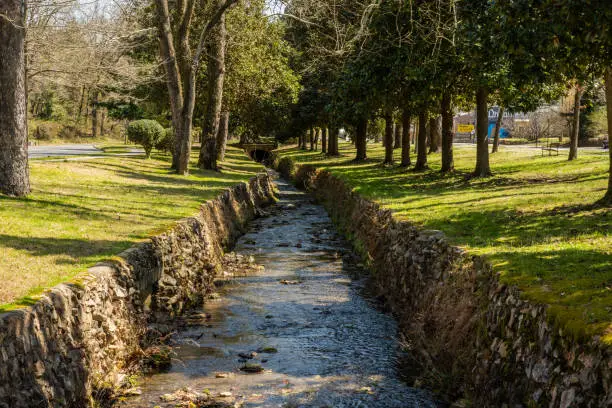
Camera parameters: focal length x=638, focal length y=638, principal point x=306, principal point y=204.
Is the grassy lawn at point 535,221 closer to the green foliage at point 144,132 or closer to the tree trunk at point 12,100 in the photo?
the tree trunk at point 12,100

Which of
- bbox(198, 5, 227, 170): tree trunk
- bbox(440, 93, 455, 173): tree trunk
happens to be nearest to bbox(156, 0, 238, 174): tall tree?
bbox(198, 5, 227, 170): tree trunk

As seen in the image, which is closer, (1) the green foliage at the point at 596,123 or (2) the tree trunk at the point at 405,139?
(2) the tree trunk at the point at 405,139

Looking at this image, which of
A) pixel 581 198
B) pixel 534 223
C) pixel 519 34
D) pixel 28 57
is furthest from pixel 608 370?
pixel 28 57

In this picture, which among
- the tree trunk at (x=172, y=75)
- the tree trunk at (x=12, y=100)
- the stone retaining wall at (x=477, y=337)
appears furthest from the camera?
the tree trunk at (x=172, y=75)

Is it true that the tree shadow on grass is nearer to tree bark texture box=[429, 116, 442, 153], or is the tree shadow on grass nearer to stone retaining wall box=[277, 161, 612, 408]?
stone retaining wall box=[277, 161, 612, 408]

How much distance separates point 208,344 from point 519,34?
7.33 m

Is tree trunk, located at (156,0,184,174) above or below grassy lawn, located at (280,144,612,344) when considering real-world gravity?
above

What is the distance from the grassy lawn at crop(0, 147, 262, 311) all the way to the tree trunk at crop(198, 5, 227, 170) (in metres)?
6.24

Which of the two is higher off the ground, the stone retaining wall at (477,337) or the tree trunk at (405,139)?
the tree trunk at (405,139)

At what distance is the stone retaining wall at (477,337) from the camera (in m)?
6.12

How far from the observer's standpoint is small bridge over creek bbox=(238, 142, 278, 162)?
241ft

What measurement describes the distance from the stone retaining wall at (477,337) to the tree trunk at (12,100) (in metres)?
8.93

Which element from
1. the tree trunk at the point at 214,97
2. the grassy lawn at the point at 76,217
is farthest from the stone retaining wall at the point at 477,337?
the tree trunk at the point at 214,97

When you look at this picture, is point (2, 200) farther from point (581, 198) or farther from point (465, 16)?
point (581, 198)
